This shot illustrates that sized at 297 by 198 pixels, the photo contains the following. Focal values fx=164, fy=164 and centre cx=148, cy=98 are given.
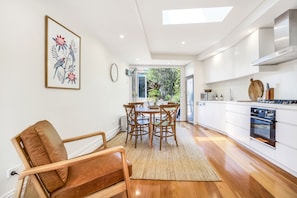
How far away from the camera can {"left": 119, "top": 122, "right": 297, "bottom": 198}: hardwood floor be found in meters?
1.75

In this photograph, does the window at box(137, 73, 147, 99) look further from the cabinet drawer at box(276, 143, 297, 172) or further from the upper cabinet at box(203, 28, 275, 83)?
the cabinet drawer at box(276, 143, 297, 172)

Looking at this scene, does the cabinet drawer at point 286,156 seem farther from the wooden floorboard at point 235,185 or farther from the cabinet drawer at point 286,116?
the cabinet drawer at point 286,116

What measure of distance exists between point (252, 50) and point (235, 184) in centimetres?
271

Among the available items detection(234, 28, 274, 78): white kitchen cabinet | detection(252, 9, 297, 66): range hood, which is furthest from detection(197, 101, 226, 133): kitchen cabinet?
detection(252, 9, 297, 66): range hood

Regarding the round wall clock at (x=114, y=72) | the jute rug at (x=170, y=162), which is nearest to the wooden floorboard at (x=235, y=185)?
the jute rug at (x=170, y=162)

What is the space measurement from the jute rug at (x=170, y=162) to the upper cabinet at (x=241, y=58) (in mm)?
2035

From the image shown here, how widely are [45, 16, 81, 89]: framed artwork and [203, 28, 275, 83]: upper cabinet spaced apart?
3323mm

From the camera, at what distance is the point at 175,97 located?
770cm

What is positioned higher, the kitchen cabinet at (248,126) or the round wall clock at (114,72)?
the round wall clock at (114,72)

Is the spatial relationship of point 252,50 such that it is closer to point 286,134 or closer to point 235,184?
point 286,134

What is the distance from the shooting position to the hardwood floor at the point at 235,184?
69.1 inches

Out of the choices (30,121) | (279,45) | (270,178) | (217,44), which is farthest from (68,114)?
(217,44)

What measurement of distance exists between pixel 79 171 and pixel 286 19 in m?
3.45

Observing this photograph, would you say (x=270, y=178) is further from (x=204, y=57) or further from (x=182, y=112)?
(x=182, y=112)
